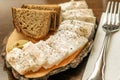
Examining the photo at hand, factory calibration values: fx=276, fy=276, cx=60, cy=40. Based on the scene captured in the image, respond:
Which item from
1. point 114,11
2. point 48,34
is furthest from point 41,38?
point 114,11

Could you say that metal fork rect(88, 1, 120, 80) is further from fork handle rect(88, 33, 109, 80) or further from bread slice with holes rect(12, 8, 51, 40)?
bread slice with holes rect(12, 8, 51, 40)

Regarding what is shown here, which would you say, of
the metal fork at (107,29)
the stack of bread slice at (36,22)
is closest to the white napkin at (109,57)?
the metal fork at (107,29)

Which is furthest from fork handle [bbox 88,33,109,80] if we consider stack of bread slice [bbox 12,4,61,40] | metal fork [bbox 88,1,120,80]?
stack of bread slice [bbox 12,4,61,40]

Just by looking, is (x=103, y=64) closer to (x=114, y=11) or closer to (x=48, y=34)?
(x=48, y=34)

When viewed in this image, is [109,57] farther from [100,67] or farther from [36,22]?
[36,22]

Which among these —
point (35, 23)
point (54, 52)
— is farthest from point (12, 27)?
point (54, 52)

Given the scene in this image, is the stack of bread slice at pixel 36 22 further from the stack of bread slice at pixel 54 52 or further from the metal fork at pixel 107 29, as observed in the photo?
the metal fork at pixel 107 29

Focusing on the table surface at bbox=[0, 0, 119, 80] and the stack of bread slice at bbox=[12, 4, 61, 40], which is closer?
the table surface at bbox=[0, 0, 119, 80]

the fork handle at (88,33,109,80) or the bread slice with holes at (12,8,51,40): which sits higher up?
the bread slice with holes at (12,8,51,40)
